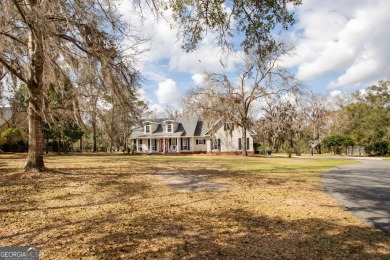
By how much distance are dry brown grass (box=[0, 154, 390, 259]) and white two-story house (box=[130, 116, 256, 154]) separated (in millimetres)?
28127

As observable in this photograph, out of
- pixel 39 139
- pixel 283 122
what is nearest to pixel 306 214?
pixel 39 139

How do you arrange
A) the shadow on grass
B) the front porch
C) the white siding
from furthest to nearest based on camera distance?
the front porch, the white siding, the shadow on grass

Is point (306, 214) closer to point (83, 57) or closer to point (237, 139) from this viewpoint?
point (83, 57)

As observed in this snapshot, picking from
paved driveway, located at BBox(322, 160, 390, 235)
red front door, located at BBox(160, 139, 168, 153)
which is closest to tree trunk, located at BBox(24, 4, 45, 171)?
paved driveway, located at BBox(322, 160, 390, 235)

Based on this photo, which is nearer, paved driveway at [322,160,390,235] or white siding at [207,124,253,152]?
paved driveway at [322,160,390,235]

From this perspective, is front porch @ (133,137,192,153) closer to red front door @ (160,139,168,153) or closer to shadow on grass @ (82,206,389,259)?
red front door @ (160,139,168,153)

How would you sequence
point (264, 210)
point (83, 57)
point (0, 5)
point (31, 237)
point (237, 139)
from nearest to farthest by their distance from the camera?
point (31, 237) → point (0, 5) → point (264, 210) → point (83, 57) → point (237, 139)

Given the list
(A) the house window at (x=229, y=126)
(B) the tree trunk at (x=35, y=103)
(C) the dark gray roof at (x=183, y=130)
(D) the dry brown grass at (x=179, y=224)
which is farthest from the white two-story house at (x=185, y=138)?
(D) the dry brown grass at (x=179, y=224)

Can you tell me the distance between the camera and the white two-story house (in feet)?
124

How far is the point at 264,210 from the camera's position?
7094 millimetres

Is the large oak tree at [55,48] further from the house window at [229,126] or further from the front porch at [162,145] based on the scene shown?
the front porch at [162,145]

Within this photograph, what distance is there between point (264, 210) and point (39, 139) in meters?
9.95

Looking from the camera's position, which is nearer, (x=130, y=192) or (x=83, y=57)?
(x=130, y=192)

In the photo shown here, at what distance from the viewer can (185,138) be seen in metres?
40.3
